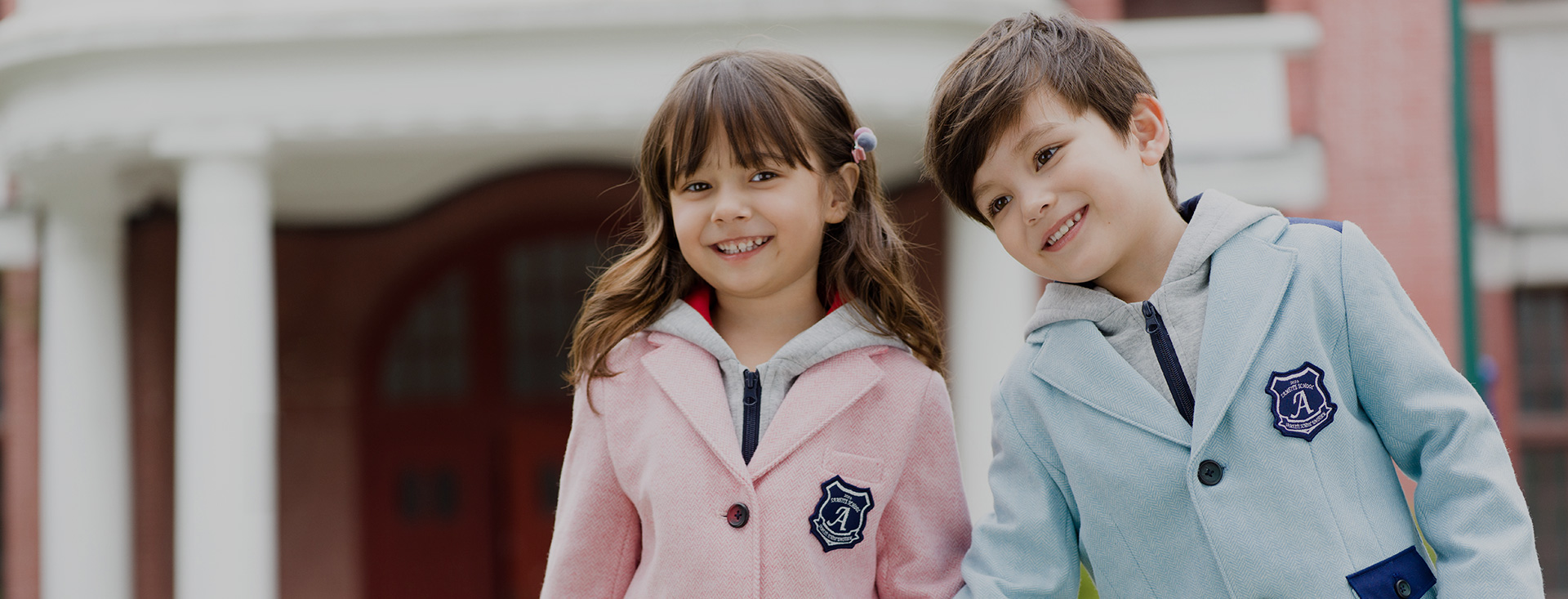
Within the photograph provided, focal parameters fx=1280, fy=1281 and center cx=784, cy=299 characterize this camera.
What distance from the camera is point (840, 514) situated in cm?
201

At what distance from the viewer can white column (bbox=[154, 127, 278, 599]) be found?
19.9 feet

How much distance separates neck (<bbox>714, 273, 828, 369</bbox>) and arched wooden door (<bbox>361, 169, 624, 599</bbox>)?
6.17 m

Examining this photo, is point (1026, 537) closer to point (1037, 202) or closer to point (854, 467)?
point (854, 467)

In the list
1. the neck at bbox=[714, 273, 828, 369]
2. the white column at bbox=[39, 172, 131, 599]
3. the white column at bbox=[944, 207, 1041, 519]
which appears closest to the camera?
the neck at bbox=[714, 273, 828, 369]

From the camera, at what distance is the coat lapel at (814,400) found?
2.02 meters

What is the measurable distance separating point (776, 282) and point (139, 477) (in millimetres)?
7452

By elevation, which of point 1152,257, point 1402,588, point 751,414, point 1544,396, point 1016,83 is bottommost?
point 1544,396

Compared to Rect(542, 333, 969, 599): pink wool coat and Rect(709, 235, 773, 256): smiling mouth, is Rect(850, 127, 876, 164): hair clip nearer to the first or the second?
Rect(709, 235, 773, 256): smiling mouth

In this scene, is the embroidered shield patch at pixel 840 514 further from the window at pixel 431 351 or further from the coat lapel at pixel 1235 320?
A: the window at pixel 431 351

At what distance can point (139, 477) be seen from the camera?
27.0ft

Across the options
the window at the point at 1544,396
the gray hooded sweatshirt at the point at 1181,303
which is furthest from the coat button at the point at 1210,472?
the window at the point at 1544,396

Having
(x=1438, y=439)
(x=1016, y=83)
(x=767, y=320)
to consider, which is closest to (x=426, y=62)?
(x=767, y=320)

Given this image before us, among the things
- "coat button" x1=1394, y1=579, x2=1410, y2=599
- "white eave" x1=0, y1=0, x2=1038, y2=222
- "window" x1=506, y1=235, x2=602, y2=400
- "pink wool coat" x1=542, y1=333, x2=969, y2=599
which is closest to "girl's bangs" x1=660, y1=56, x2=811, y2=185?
"pink wool coat" x1=542, y1=333, x2=969, y2=599

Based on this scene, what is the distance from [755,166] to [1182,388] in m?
0.73
